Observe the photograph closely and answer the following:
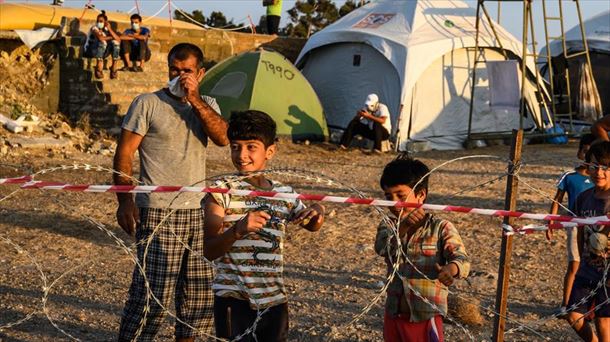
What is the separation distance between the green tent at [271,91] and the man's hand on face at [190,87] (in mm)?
11463

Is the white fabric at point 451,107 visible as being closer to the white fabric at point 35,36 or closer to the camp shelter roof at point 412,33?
the camp shelter roof at point 412,33

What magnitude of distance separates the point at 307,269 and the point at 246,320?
146 inches

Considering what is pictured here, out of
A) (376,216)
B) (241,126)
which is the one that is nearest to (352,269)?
(376,216)

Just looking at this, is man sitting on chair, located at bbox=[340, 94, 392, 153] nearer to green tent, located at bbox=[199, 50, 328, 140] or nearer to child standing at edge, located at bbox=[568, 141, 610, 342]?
green tent, located at bbox=[199, 50, 328, 140]

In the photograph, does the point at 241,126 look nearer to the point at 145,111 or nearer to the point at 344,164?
the point at 145,111

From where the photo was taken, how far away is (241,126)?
3709mm

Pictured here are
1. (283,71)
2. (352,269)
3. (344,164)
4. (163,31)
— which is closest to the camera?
(352,269)

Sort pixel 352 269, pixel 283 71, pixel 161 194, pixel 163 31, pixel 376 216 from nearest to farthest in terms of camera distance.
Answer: pixel 161 194, pixel 352 269, pixel 376 216, pixel 283 71, pixel 163 31

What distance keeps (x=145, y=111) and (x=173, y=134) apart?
0.18 m

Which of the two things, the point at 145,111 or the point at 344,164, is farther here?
the point at 344,164

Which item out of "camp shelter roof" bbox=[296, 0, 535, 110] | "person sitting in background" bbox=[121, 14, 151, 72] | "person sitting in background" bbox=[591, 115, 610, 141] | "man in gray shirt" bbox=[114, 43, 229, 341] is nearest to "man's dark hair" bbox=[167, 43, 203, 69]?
"man in gray shirt" bbox=[114, 43, 229, 341]

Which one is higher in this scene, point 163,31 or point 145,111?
point 163,31

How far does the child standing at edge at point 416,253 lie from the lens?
3.79 metres

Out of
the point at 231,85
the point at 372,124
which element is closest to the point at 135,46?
the point at 231,85
